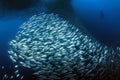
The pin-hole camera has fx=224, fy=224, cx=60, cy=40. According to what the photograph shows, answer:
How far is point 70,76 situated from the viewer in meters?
7.91

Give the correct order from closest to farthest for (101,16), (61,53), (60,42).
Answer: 1. (61,53)
2. (60,42)
3. (101,16)

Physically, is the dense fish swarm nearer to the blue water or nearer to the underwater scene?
the underwater scene

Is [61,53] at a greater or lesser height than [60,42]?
lesser

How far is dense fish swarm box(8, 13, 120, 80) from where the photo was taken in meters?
8.02

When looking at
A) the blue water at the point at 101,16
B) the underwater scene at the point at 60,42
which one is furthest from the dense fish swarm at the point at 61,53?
the blue water at the point at 101,16

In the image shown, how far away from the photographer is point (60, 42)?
10312 mm

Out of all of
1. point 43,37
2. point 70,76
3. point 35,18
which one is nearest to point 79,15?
point 35,18

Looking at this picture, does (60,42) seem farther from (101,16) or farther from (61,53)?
(101,16)

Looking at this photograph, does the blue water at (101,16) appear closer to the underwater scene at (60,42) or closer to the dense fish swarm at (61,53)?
the underwater scene at (60,42)

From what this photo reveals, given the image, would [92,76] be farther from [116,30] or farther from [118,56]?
[116,30]

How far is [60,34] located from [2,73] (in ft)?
13.0

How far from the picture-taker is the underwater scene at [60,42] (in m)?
8.10

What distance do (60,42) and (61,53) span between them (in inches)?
39.4

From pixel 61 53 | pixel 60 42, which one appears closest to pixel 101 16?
pixel 60 42
